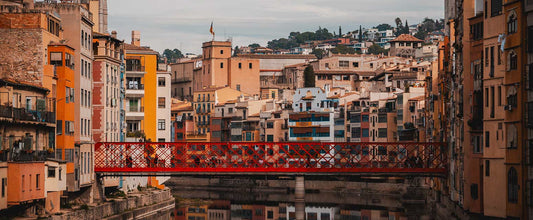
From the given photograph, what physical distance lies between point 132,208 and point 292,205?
3167 centimetres

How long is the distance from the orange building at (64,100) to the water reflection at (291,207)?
2307 centimetres

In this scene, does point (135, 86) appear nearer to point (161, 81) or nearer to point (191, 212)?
point (161, 81)

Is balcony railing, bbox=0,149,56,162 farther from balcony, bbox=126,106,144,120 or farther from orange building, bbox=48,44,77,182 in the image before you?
balcony, bbox=126,106,144,120

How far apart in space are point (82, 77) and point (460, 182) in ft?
81.5

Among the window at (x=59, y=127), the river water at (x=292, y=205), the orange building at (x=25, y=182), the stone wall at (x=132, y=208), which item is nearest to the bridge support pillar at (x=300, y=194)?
the river water at (x=292, y=205)

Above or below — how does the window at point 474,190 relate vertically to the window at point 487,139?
below

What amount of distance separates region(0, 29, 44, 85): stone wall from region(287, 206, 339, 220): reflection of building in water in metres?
36.5

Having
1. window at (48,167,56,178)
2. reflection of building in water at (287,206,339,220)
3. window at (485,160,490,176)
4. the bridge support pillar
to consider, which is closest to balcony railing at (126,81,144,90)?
the bridge support pillar

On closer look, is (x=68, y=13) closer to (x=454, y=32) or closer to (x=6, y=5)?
(x=6, y=5)

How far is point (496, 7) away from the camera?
196 ft

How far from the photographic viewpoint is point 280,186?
14325 cm

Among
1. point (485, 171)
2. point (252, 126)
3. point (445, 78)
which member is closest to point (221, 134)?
point (252, 126)

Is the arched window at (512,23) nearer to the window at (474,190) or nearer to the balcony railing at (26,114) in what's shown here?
the window at (474,190)

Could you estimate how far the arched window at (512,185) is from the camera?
56.9 metres
